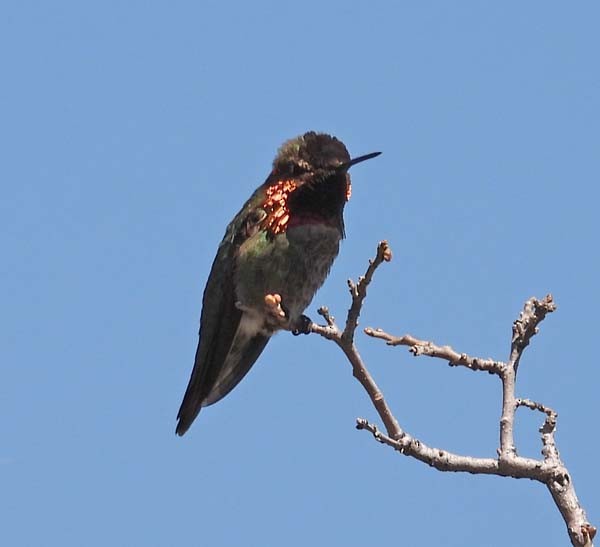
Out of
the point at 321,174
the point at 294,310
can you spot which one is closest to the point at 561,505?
the point at 294,310

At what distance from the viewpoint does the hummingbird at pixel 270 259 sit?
7148 millimetres

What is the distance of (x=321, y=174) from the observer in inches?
294

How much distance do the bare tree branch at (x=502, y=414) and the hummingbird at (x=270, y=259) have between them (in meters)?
2.42

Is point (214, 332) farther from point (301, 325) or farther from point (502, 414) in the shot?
point (502, 414)

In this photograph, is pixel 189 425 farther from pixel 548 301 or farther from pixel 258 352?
pixel 548 301

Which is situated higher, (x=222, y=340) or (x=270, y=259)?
(x=270, y=259)

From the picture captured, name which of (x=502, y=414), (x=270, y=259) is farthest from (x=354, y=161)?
(x=502, y=414)

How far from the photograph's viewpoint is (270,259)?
714 cm

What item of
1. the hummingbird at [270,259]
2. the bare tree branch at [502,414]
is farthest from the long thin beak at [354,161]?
the bare tree branch at [502,414]

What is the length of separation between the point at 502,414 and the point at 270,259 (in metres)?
2.92

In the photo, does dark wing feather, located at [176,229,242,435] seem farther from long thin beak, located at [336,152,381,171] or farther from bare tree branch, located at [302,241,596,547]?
bare tree branch, located at [302,241,596,547]

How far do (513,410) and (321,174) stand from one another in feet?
10.8

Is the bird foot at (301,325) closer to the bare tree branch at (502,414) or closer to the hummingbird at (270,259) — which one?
the hummingbird at (270,259)

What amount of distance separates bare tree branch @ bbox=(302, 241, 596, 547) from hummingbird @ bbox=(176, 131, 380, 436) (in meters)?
2.42
